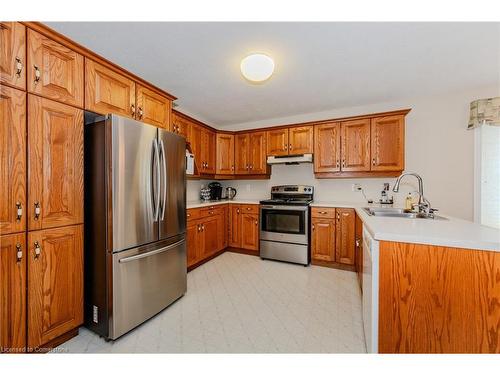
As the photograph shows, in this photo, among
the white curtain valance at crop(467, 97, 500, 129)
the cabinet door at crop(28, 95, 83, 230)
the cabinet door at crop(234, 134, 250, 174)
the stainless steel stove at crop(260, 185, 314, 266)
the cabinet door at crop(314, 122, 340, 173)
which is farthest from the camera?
the cabinet door at crop(234, 134, 250, 174)

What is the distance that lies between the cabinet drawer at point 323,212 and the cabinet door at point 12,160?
2951mm

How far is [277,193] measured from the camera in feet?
12.6

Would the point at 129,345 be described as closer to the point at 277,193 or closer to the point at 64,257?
the point at 64,257

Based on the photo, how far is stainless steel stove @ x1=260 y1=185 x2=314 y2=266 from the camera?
10.3ft

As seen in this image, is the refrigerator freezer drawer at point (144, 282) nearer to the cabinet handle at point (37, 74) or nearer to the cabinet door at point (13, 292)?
the cabinet door at point (13, 292)

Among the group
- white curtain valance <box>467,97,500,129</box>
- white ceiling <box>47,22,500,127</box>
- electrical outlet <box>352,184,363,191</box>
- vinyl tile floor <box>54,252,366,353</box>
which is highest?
white ceiling <box>47,22,500,127</box>

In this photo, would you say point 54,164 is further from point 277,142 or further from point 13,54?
point 277,142

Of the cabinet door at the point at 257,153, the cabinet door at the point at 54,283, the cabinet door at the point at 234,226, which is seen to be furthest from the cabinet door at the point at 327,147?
the cabinet door at the point at 54,283

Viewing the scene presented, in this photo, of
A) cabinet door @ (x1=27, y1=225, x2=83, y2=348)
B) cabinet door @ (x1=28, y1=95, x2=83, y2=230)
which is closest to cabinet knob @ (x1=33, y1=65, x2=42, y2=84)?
cabinet door @ (x1=28, y1=95, x2=83, y2=230)

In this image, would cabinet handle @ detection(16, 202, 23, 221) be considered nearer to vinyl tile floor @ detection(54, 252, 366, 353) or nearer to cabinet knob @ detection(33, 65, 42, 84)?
cabinet knob @ detection(33, 65, 42, 84)

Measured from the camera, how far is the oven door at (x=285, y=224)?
3.15 meters

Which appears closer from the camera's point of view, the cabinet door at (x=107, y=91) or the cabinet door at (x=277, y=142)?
the cabinet door at (x=107, y=91)

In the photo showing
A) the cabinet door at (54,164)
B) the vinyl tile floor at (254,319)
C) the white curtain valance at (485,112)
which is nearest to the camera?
the cabinet door at (54,164)

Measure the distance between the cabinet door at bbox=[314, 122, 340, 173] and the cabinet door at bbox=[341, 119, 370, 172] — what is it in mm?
85
